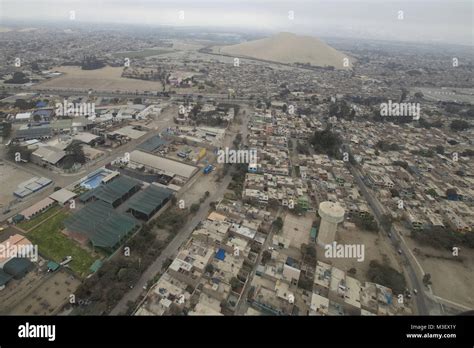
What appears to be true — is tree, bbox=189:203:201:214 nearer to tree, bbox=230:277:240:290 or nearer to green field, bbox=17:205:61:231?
tree, bbox=230:277:240:290

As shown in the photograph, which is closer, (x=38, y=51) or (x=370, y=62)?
(x=38, y=51)

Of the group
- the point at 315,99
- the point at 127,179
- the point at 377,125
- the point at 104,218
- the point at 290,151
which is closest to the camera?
the point at 104,218

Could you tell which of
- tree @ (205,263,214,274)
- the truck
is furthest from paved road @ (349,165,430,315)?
the truck

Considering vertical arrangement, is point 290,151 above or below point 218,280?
above

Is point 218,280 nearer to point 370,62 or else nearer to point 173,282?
point 173,282

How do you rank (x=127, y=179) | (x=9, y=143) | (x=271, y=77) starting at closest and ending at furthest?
(x=127, y=179) < (x=9, y=143) < (x=271, y=77)

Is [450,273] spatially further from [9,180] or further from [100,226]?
[9,180]
